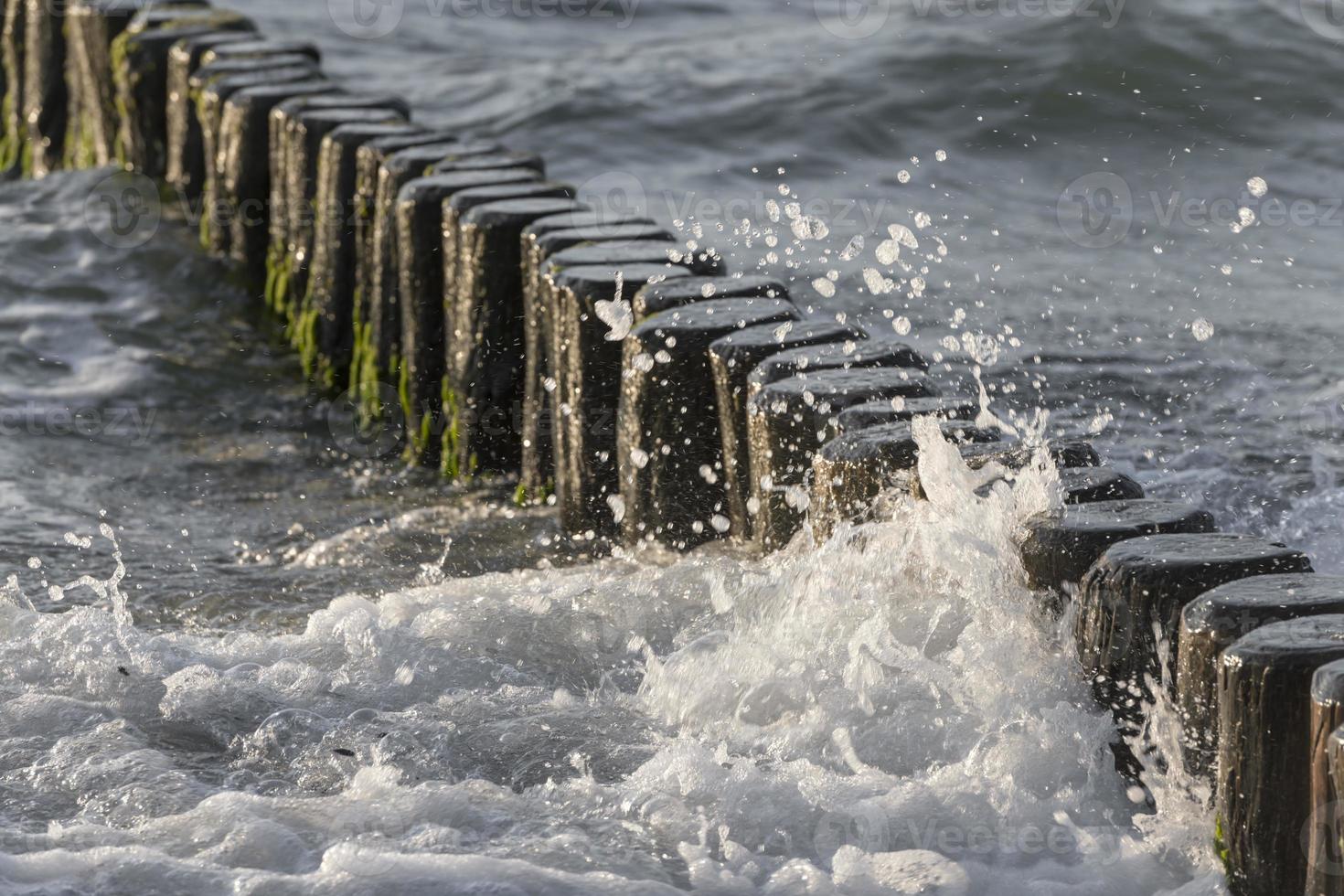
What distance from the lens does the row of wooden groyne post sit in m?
3.26

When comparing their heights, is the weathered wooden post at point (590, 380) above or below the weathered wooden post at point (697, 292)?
below

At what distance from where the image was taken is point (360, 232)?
282 inches

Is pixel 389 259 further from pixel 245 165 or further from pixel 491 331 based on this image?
pixel 245 165

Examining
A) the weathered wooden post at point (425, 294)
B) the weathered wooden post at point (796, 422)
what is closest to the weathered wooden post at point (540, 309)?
the weathered wooden post at point (425, 294)

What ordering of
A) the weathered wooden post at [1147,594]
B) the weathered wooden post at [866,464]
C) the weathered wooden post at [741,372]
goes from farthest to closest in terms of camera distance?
1. the weathered wooden post at [741,372]
2. the weathered wooden post at [866,464]
3. the weathered wooden post at [1147,594]

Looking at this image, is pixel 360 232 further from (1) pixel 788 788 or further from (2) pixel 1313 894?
(2) pixel 1313 894

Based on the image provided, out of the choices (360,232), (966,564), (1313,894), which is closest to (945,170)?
(360,232)

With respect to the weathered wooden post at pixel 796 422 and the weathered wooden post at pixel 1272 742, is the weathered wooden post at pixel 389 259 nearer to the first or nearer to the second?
the weathered wooden post at pixel 796 422

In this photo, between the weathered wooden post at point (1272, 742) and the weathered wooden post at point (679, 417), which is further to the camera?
the weathered wooden post at point (679, 417)

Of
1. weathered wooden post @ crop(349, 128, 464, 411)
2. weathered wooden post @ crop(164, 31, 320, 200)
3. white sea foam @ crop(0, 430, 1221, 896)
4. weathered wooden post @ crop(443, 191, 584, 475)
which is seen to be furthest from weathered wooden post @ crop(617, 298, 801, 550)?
weathered wooden post @ crop(164, 31, 320, 200)

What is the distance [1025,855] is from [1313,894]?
0.67 meters

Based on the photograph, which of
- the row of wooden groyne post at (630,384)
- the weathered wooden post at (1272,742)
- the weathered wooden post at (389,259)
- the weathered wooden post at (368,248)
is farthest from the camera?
the weathered wooden post at (368,248)

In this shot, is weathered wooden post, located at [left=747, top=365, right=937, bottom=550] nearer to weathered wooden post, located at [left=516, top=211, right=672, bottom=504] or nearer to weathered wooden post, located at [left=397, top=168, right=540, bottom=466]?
weathered wooden post, located at [left=516, top=211, right=672, bottom=504]

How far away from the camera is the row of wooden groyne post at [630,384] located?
3262mm
